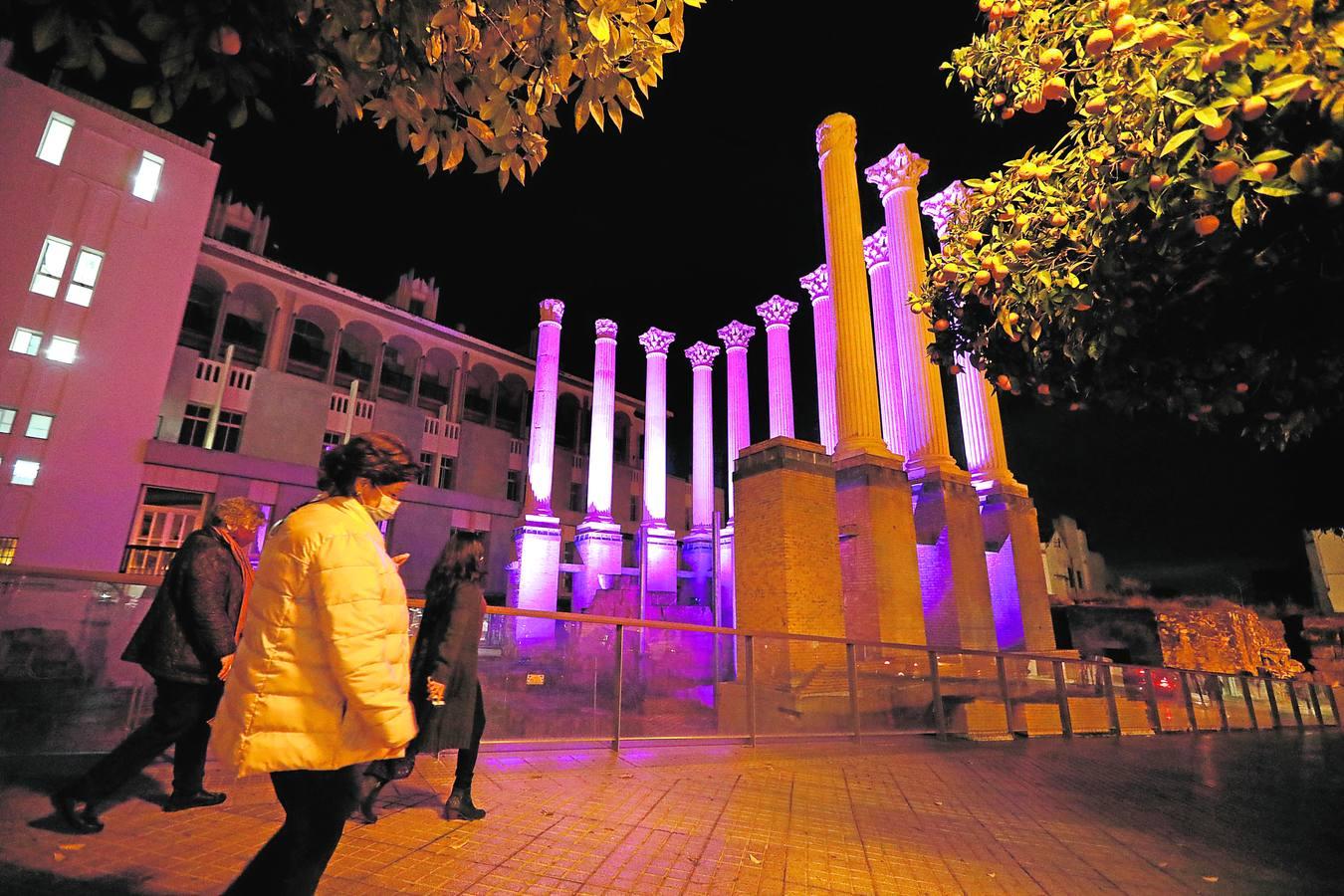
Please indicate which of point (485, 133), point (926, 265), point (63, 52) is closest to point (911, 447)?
point (926, 265)

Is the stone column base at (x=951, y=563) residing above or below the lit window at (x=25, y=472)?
below

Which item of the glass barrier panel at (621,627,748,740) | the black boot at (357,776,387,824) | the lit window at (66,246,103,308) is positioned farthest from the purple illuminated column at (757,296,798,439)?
the black boot at (357,776,387,824)

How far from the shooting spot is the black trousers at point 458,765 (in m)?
3.68

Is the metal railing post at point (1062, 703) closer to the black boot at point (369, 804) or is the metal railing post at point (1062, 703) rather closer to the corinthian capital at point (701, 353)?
the black boot at point (369, 804)

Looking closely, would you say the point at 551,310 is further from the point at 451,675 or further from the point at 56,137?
the point at 451,675

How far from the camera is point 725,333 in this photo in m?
33.4

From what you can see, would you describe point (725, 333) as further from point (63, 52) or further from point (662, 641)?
point (63, 52)

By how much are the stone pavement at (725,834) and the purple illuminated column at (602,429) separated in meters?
27.1

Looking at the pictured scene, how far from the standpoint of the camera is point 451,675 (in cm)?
401

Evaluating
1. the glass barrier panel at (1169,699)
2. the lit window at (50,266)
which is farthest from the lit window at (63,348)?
the glass barrier panel at (1169,699)

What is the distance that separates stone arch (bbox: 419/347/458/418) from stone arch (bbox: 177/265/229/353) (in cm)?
934

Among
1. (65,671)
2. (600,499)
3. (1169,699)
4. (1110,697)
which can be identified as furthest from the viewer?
(600,499)

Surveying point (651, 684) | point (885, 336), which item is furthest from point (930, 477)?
point (651, 684)

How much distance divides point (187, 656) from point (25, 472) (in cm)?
2034
